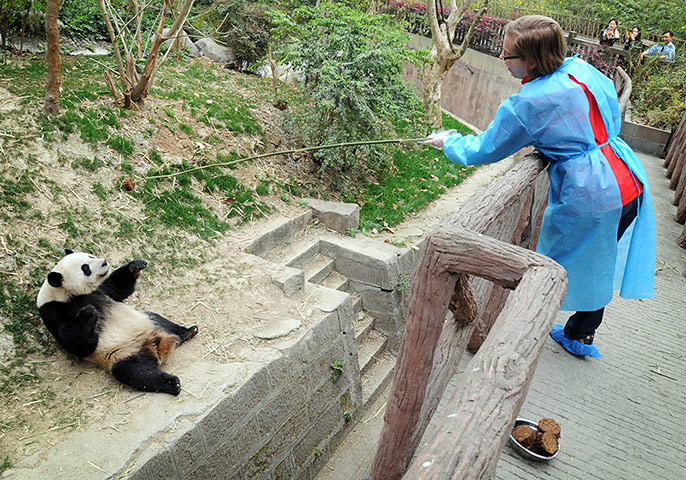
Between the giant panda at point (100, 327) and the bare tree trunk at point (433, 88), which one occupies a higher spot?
the bare tree trunk at point (433, 88)

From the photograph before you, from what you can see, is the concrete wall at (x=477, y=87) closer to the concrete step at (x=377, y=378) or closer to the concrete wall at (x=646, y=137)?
the concrete wall at (x=646, y=137)

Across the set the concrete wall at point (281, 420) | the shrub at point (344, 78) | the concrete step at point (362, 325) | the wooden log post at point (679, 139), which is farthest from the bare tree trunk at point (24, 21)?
the wooden log post at point (679, 139)

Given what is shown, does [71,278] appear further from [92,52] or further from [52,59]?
[92,52]

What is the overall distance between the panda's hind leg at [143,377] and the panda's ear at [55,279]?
62 centimetres

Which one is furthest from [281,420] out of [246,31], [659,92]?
[659,92]

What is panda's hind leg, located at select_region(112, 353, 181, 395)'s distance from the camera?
10.8ft

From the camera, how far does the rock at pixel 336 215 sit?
20.0ft

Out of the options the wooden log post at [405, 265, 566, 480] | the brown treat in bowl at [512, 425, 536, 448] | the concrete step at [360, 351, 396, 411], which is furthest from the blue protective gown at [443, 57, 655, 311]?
the concrete step at [360, 351, 396, 411]

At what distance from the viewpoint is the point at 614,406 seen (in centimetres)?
399

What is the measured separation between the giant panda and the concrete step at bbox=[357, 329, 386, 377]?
2.57m

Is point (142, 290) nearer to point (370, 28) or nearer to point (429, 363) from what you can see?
point (429, 363)

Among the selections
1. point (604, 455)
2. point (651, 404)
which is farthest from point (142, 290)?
point (651, 404)

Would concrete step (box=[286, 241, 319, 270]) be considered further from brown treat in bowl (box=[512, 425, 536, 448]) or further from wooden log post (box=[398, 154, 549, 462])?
brown treat in bowl (box=[512, 425, 536, 448])

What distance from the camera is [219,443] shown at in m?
3.33
